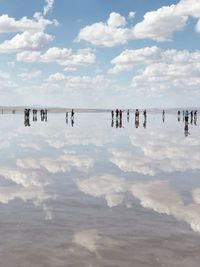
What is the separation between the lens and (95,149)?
3856cm

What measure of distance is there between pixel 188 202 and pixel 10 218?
684cm

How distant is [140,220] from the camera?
15.1 metres

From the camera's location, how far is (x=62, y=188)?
20.6 m

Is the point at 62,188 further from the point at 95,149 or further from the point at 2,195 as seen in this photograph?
the point at 95,149

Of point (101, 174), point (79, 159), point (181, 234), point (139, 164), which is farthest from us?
point (79, 159)

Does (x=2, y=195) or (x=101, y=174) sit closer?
(x=2, y=195)

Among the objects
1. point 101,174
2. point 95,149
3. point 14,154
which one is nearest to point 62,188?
point 101,174

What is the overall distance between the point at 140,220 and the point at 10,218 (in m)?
4.10

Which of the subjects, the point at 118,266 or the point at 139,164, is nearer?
the point at 118,266

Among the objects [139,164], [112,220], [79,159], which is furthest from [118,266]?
[79,159]

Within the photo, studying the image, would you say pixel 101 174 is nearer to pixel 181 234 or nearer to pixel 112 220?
pixel 112 220

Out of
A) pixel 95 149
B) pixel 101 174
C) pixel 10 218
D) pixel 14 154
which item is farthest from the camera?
pixel 95 149

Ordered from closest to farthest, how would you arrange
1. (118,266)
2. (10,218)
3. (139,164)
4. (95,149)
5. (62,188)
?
(118,266) → (10,218) → (62,188) → (139,164) → (95,149)

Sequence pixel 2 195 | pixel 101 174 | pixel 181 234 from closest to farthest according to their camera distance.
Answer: pixel 181 234, pixel 2 195, pixel 101 174
